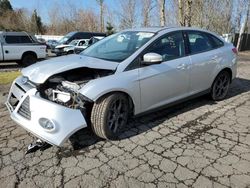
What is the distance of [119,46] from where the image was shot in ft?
14.7

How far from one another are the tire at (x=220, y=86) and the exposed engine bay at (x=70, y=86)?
2.84 meters

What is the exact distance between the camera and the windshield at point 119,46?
4047 mm

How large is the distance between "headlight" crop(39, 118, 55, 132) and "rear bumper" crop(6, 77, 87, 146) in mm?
24

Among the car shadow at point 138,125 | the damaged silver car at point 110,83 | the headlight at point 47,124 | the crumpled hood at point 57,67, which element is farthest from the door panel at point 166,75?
the headlight at point 47,124

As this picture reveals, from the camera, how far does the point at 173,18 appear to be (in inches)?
1104

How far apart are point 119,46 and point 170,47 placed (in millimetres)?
892

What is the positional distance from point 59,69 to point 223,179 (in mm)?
2482

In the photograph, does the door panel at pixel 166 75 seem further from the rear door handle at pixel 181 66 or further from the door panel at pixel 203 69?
the door panel at pixel 203 69

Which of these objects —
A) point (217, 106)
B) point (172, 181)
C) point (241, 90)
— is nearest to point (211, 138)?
point (172, 181)

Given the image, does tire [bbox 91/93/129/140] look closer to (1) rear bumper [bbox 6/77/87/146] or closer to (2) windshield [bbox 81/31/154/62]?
(1) rear bumper [bbox 6/77/87/146]

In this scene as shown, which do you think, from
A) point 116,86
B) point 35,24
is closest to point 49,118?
point 116,86

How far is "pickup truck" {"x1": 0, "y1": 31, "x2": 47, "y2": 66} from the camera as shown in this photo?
11511 mm

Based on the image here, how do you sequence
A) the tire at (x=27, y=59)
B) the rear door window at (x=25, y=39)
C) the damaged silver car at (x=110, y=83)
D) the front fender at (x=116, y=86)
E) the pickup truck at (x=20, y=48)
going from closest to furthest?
1. the damaged silver car at (x=110, y=83)
2. the front fender at (x=116, y=86)
3. the pickup truck at (x=20, y=48)
4. the rear door window at (x=25, y=39)
5. the tire at (x=27, y=59)

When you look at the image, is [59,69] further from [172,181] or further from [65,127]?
[172,181]
